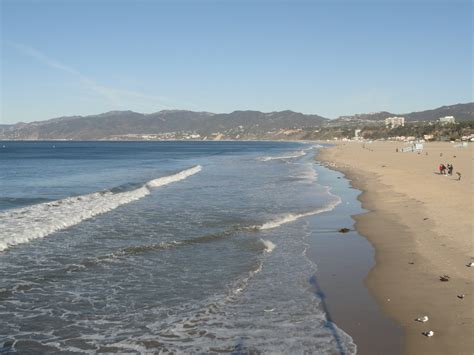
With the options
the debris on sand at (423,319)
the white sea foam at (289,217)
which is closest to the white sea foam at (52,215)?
the white sea foam at (289,217)

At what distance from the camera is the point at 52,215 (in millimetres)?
17359

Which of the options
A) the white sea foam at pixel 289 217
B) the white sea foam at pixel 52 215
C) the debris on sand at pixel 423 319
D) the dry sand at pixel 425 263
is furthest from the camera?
the white sea foam at pixel 289 217

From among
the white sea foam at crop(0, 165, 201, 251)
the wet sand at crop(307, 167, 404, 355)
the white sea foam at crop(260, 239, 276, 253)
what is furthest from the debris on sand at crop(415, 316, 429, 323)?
the white sea foam at crop(0, 165, 201, 251)

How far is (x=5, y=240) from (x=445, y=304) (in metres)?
11.6

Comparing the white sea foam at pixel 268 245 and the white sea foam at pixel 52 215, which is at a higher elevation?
the white sea foam at pixel 52 215

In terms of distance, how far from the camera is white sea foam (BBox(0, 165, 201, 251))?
1402cm

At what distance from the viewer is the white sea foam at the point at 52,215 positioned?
1402cm

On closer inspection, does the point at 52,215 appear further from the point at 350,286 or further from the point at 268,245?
the point at 350,286

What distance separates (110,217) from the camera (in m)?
17.8

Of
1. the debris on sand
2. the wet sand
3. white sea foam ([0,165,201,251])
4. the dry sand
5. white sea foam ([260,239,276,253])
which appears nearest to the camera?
the wet sand

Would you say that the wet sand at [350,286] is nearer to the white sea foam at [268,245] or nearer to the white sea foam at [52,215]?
the white sea foam at [268,245]

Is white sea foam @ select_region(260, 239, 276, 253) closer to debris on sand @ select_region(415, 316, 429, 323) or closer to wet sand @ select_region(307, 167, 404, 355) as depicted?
wet sand @ select_region(307, 167, 404, 355)

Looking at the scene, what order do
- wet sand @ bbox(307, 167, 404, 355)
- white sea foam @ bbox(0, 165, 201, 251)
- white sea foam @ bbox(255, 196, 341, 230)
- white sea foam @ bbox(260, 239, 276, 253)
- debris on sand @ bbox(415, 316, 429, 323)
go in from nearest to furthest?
wet sand @ bbox(307, 167, 404, 355) < debris on sand @ bbox(415, 316, 429, 323) < white sea foam @ bbox(260, 239, 276, 253) < white sea foam @ bbox(0, 165, 201, 251) < white sea foam @ bbox(255, 196, 341, 230)

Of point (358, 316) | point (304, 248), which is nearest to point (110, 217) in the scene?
point (304, 248)
